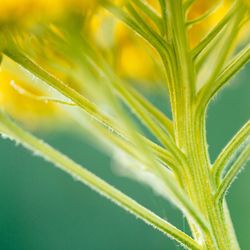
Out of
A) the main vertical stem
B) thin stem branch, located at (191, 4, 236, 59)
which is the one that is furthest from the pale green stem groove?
thin stem branch, located at (191, 4, 236, 59)

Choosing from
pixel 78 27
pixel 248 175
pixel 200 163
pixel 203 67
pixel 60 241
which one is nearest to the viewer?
pixel 78 27

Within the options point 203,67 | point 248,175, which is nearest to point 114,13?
point 203,67

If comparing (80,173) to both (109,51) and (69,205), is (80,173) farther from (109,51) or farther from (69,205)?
(69,205)

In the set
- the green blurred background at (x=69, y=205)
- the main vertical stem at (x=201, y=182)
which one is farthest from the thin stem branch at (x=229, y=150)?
the green blurred background at (x=69, y=205)

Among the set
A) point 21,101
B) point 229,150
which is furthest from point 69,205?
point 229,150

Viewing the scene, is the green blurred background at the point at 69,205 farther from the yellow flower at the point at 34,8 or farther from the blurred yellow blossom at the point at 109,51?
the yellow flower at the point at 34,8

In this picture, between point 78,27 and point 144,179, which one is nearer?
point 78,27

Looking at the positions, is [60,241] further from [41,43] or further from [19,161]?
[41,43]
